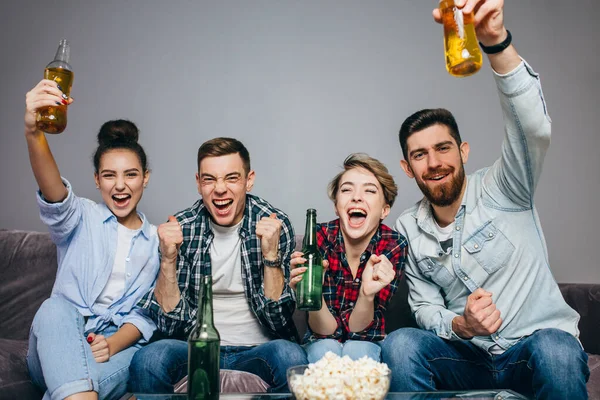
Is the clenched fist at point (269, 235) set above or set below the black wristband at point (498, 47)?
below

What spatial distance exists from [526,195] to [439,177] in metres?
0.28

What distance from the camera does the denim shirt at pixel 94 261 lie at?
1986mm

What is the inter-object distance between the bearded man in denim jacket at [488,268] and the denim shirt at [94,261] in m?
0.92

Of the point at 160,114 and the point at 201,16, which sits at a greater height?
the point at 201,16

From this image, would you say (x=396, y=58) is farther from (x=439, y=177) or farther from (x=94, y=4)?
(x=94, y=4)

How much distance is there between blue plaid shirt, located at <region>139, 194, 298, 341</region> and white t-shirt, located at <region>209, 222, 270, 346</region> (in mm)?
34

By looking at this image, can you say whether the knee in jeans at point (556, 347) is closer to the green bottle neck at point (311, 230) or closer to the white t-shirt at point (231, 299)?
the green bottle neck at point (311, 230)

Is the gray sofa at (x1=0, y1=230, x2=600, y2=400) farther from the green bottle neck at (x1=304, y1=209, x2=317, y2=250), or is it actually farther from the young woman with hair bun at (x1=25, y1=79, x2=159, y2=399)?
the green bottle neck at (x1=304, y1=209, x2=317, y2=250)

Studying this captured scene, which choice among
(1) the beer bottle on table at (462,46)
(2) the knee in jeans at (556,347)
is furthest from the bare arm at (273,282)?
(1) the beer bottle on table at (462,46)

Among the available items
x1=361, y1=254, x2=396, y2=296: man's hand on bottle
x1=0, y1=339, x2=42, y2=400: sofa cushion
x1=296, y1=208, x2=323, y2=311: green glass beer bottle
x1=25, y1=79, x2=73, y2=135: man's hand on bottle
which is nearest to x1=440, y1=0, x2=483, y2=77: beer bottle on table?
x1=296, y1=208, x2=323, y2=311: green glass beer bottle

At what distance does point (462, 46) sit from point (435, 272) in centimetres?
86

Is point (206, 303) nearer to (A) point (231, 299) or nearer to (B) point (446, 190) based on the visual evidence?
(A) point (231, 299)

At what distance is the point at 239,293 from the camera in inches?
82.1

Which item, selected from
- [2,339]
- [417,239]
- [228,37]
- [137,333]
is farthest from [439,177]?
[2,339]
